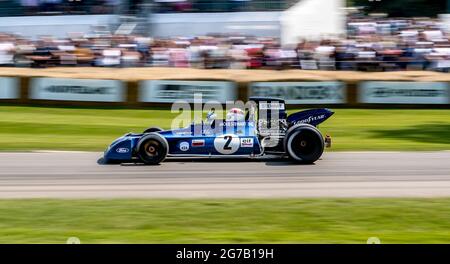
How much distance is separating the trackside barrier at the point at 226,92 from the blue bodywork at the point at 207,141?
8076mm

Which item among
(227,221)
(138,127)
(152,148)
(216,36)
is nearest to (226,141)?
(152,148)

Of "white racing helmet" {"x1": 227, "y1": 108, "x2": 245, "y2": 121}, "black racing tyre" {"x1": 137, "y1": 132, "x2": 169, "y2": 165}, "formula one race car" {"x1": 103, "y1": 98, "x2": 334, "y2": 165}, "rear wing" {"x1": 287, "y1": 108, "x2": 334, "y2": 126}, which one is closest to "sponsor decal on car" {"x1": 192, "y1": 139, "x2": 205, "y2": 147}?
"formula one race car" {"x1": 103, "y1": 98, "x2": 334, "y2": 165}

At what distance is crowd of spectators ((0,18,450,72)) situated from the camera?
75.9ft

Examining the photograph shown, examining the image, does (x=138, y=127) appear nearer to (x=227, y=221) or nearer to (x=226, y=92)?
(x=226, y=92)

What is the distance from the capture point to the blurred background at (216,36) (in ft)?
76.1

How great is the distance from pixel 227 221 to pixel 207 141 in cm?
438

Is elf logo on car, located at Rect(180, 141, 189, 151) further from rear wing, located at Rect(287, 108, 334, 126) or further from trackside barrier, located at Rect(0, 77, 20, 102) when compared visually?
trackside barrier, located at Rect(0, 77, 20, 102)

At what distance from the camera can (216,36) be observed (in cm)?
2503

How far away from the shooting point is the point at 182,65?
Result: 23609 millimetres

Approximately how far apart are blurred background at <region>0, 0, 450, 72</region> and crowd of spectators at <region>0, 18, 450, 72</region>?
0.10 ft

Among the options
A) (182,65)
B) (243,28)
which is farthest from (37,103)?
(243,28)

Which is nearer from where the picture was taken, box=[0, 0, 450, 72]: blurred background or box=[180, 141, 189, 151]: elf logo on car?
box=[180, 141, 189, 151]: elf logo on car

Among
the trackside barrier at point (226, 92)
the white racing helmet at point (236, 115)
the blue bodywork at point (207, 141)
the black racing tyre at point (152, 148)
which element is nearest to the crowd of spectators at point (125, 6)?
the trackside barrier at point (226, 92)

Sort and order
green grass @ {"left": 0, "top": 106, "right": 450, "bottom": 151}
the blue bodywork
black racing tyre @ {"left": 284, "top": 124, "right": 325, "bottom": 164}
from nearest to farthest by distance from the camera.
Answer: black racing tyre @ {"left": 284, "top": 124, "right": 325, "bottom": 164}, the blue bodywork, green grass @ {"left": 0, "top": 106, "right": 450, "bottom": 151}
